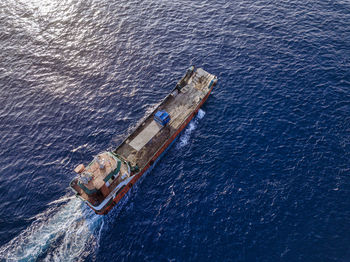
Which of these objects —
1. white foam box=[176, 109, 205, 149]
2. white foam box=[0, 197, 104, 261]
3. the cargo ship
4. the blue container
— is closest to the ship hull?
the cargo ship

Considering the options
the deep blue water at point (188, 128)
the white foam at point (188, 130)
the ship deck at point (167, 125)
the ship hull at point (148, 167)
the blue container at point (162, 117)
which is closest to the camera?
the deep blue water at point (188, 128)

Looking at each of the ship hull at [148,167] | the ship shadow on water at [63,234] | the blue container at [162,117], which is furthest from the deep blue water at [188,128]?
the blue container at [162,117]

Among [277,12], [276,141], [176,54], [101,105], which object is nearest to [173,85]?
[176,54]

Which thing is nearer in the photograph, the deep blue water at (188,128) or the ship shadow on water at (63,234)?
the ship shadow on water at (63,234)

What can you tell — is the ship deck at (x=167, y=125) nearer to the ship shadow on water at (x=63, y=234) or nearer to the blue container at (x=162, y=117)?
the blue container at (x=162, y=117)

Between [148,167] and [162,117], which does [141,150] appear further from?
[162,117]

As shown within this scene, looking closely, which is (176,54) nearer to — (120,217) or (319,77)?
(319,77)

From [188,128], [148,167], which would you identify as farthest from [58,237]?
[188,128]
